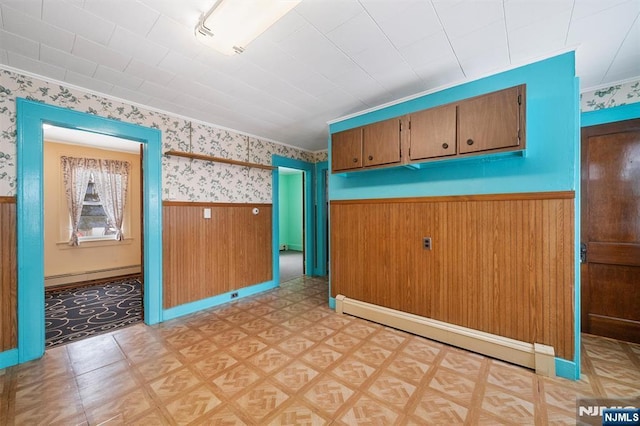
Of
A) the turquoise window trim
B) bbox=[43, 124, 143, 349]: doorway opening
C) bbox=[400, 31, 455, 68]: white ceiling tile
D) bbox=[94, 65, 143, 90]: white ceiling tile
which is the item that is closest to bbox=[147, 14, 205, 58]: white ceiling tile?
bbox=[94, 65, 143, 90]: white ceiling tile

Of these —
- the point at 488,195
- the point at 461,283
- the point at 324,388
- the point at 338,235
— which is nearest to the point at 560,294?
the point at 461,283

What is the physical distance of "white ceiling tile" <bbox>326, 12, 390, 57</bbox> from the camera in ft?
5.64

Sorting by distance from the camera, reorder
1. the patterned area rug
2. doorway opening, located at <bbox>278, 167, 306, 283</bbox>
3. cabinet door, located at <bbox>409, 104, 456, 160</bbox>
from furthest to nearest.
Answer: doorway opening, located at <bbox>278, 167, 306, 283</bbox> < the patterned area rug < cabinet door, located at <bbox>409, 104, 456, 160</bbox>

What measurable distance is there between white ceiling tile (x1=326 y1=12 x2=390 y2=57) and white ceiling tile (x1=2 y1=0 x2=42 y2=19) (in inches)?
71.7

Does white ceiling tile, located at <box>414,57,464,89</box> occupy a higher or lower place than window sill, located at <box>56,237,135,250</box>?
higher

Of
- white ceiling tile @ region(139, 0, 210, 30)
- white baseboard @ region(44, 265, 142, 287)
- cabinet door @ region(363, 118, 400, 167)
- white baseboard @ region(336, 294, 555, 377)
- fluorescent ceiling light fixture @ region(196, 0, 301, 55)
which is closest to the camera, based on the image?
fluorescent ceiling light fixture @ region(196, 0, 301, 55)

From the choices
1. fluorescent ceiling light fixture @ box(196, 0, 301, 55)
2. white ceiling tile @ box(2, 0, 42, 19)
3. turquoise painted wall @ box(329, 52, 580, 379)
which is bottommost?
turquoise painted wall @ box(329, 52, 580, 379)

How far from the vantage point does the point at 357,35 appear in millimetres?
1851

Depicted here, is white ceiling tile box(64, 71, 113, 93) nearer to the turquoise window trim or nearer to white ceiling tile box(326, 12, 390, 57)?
white ceiling tile box(326, 12, 390, 57)

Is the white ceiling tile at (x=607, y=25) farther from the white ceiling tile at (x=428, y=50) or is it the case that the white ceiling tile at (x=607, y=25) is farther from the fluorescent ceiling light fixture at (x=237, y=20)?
the fluorescent ceiling light fixture at (x=237, y=20)

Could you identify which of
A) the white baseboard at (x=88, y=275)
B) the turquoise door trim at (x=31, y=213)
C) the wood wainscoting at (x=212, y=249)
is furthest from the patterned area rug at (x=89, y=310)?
the wood wainscoting at (x=212, y=249)

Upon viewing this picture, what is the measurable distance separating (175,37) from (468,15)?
6.66 feet

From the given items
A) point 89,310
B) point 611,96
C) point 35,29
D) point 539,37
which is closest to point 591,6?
point 539,37

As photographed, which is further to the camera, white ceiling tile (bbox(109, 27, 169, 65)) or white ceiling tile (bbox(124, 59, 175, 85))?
white ceiling tile (bbox(124, 59, 175, 85))
